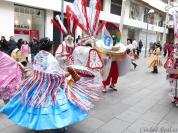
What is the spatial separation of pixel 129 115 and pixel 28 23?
10728 millimetres

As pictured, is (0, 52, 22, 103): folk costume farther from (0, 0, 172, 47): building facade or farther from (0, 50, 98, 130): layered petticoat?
(0, 0, 172, 47): building facade

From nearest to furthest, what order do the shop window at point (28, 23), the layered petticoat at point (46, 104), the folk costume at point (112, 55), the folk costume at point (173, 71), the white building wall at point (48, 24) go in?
the layered petticoat at point (46, 104) → the folk costume at point (173, 71) → the folk costume at point (112, 55) → the shop window at point (28, 23) → the white building wall at point (48, 24)

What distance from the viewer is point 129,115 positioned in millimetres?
4453

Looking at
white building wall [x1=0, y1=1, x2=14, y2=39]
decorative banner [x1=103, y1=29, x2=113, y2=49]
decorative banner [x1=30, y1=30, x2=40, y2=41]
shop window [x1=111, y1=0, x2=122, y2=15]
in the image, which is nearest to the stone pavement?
decorative banner [x1=103, y1=29, x2=113, y2=49]

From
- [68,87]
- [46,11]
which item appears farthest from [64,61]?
[46,11]

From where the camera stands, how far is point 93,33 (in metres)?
5.07

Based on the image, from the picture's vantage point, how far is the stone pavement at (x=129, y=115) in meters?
3.77

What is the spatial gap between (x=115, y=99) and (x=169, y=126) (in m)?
1.71

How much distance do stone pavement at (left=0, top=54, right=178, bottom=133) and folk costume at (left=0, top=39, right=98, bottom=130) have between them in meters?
0.68

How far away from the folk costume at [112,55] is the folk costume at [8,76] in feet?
7.43

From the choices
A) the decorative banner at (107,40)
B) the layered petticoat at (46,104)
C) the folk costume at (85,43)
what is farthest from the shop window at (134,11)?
the layered petticoat at (46,104)

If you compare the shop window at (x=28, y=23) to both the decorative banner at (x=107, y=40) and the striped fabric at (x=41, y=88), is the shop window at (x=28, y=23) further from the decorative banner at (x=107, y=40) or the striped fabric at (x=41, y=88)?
the striped fabric at (x=41, y=88)

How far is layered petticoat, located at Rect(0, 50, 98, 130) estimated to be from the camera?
288 cm

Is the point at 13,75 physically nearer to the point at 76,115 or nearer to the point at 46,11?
the point at 76,115
